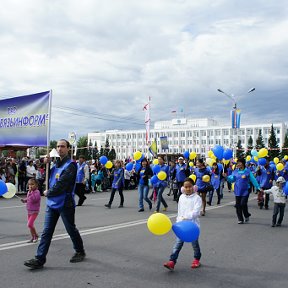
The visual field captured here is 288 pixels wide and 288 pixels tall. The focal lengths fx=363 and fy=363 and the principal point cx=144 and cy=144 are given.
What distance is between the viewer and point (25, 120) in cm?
941

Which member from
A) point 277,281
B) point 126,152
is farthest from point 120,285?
point 126,152

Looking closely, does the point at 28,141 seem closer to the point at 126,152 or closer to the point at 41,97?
the point at 41,97

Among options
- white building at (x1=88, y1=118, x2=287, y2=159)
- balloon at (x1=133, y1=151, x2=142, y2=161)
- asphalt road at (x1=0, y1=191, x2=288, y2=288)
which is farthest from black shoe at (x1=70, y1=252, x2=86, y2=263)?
white building at (x1=88, y1=118, x2=287, y2=159)

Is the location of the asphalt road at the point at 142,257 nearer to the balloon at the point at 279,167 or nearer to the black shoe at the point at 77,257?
the black shoe at the point at 77,257

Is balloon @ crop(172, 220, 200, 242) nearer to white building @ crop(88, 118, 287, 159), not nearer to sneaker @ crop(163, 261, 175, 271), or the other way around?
sneaker @ crop(163, 261, 175, 271)

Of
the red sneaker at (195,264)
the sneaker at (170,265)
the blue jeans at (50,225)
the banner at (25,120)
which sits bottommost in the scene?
the red sneaker at (195,264)

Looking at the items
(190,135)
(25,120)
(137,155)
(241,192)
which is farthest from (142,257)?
(190,135)

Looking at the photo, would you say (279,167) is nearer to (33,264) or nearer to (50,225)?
(50,225)

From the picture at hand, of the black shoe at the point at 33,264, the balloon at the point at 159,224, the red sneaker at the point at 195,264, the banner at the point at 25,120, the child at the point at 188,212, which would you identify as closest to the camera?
the balloon at the point at 159,224

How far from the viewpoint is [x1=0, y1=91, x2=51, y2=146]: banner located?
30.1ft

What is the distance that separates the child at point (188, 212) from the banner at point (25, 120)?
457 cm

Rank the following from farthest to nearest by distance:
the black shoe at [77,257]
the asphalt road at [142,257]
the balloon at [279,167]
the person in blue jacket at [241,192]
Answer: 1. the balloon at [279,167]
2. the person in blue jacket at [241,192]
3. the black shoe at [77,257]
4. the asphalt road at [142,257]

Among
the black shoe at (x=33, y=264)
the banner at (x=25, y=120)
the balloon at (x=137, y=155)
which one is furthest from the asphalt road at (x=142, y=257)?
the balloon at (x=137, y=155)

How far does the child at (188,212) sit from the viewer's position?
5.29 m
